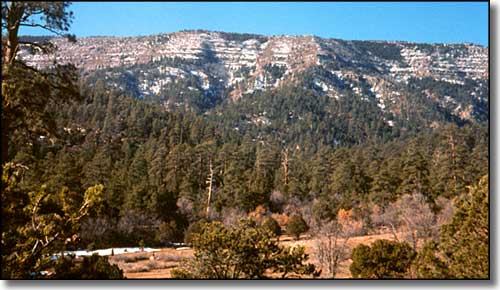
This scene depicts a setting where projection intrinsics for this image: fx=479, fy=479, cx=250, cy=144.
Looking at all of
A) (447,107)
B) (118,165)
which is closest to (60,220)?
(118,165)

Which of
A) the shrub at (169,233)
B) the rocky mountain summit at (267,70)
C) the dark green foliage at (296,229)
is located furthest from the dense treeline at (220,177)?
the rocky mountain summit at (267,70)

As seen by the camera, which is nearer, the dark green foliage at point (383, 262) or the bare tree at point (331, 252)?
the dark green foliage at point (383, 262)

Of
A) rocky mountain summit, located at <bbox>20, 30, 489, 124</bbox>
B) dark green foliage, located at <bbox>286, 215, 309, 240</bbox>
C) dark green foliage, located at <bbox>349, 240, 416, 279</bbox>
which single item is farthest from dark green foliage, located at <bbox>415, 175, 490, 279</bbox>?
rocky mountain summit, located at <bbox>20, 30, 489, 124</bbox>

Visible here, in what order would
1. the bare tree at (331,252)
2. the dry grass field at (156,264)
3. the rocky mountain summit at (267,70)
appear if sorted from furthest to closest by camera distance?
the rocky mountain summit at (267,70), the bare tree at (331,252), the dry grass field at (156,264)

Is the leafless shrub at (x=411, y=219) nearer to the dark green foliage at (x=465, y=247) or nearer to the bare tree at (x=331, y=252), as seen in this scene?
the bare tree at (x=331, y=252)

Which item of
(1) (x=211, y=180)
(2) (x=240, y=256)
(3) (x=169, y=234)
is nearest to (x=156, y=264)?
(2) (x=240, y=256)

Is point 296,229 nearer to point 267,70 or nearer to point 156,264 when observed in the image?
point 156,264

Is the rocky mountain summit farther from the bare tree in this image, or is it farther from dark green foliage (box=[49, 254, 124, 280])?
dark green foliage (box=[49, 254, 124, 280])

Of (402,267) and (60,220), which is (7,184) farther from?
(402,267)
